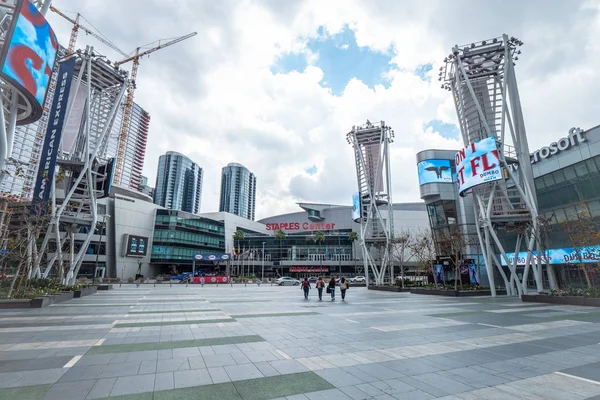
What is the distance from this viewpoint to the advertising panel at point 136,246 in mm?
69537

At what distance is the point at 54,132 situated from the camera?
2959 centimetres

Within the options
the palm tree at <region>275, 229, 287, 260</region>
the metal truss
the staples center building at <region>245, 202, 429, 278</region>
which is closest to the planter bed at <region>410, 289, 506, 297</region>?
the metal truss

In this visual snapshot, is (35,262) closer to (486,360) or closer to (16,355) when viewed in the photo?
(16,355)

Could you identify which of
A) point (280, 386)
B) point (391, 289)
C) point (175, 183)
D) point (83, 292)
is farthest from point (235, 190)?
point (280, 386)

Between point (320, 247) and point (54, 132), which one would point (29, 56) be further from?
point (320, 247)

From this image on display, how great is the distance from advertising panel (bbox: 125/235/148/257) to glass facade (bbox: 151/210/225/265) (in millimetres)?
3460

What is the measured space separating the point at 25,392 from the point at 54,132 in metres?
32.0

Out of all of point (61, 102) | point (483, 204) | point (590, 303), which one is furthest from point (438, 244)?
point (61, 102)

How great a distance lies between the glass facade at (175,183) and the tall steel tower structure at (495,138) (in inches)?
6285

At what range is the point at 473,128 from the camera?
30000 millimetres

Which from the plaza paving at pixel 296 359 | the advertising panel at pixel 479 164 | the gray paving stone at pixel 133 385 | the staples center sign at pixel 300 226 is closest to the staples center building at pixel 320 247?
the staples center sign at pixel 300 226

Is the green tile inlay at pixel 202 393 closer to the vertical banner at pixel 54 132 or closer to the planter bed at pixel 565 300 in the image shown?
the planter bed at pixel 565 300

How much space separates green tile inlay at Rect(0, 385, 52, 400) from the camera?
5.25 metres

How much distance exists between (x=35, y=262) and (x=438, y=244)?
44.2m
